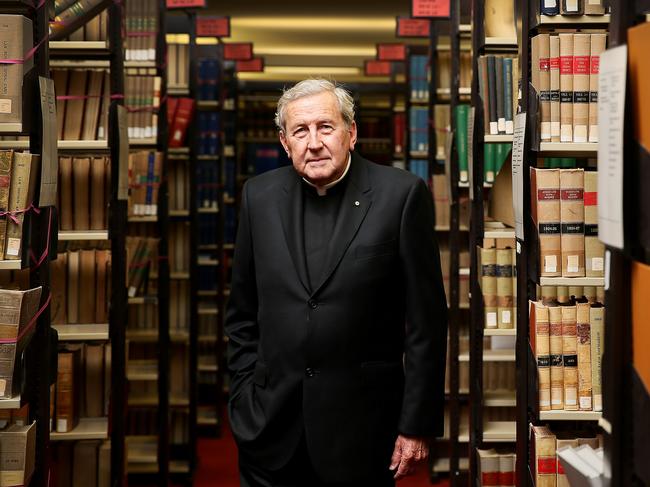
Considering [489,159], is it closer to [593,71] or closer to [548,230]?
[593,71]

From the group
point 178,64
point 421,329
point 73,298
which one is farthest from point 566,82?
point 178,64

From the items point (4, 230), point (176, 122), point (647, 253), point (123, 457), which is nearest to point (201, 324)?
point (176, 122)

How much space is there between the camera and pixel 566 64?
106 inches

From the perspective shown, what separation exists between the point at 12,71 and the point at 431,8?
3.26 meters

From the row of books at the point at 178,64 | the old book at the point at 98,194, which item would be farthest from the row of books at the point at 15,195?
the row of books at the point at 178,64

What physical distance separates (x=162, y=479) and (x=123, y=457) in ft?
2.66

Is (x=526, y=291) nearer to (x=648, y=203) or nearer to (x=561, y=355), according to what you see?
(x=561, y=355)

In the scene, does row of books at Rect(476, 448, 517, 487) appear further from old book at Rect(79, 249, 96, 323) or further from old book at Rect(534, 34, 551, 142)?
old book at Rect(79, 249, 96, 323)

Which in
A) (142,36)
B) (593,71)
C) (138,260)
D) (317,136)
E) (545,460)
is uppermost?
(142,36)

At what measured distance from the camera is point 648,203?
→ 1.42 metres

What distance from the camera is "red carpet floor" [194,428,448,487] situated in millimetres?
5121

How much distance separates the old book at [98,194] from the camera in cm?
364

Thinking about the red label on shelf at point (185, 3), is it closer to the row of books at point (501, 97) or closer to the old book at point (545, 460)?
the row of books at point (501, 97)

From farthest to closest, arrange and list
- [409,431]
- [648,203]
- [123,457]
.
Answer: [123,457]
[409,431]
[648,203]
